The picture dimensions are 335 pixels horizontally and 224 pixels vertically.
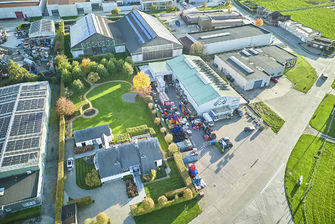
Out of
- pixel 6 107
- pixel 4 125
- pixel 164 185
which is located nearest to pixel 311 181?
pixel 164 185

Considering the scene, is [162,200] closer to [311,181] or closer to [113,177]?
[113,177]

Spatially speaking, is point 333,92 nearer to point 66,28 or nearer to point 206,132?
A: point 206,132

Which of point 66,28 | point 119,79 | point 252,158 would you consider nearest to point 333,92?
point 252,158

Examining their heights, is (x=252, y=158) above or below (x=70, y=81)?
below

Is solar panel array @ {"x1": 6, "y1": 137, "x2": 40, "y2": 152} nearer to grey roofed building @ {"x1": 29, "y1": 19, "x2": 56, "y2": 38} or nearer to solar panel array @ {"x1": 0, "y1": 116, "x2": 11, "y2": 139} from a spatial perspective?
solar panel array @ {"x1": 0, "y1": 116, "x2": 11, "y2": 139}

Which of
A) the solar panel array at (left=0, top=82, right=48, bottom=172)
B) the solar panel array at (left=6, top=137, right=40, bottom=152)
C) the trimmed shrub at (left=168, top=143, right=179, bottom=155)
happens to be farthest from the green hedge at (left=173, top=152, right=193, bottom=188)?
the solar panel array at (left=6, top=137, right=40, bottom=152)

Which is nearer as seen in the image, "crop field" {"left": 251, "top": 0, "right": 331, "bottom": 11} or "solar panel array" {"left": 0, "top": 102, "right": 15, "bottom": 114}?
"solar panel array" {"left": 0, "top": 102, "right": 15, "bottom": 114}
